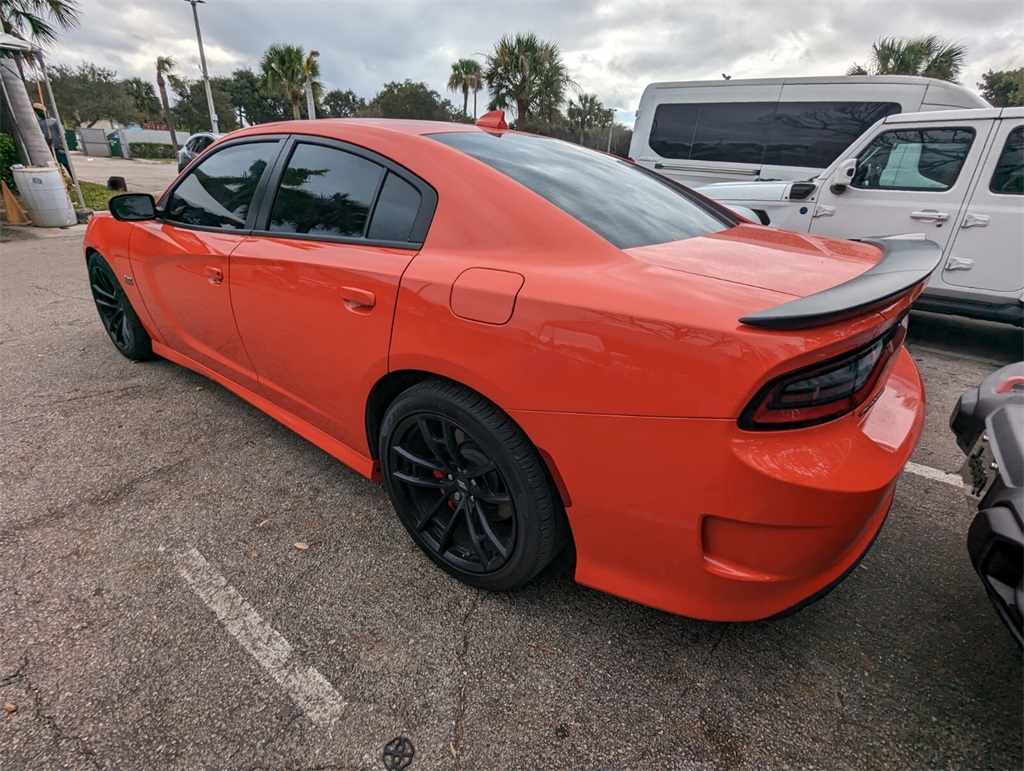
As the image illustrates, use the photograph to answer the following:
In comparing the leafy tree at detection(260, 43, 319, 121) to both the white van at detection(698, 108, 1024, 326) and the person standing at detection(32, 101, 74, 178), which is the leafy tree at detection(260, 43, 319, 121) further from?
the white van at detection(698, 108, 1024, 326)

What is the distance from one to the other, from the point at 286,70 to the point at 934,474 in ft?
120

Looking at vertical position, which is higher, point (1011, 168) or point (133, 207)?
point (1011, 168)

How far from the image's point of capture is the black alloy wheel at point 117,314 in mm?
3445

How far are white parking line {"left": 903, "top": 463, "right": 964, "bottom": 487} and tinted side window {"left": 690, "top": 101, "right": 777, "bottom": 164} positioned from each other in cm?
642

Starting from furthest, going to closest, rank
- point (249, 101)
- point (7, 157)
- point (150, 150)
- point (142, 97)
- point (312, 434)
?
1. point (249, 101)
2. point (142, 97)
3. point (150, 150)
4. point (7, 157)
5. point (312, 434)

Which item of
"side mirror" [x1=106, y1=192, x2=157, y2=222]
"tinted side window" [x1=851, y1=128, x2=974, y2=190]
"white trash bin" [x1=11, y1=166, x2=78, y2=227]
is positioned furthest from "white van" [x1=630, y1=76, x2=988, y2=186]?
"white trash bin" [x1=11, y1=166, x2=78, y2=227]

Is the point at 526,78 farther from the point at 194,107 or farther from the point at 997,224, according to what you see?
the point at 194,107

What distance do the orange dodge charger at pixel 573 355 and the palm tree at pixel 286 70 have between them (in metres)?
34.1

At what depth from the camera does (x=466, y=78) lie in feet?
115

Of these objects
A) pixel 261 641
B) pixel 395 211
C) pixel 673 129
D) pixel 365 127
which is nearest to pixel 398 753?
pixel 261 641

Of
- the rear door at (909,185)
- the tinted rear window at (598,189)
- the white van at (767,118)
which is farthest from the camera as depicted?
the white van at (767,118)

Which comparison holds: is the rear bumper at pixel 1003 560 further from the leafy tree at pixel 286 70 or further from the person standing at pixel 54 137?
the leafy tree at pixel 286 70

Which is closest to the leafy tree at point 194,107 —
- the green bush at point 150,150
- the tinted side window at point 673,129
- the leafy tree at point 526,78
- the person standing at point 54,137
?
the green bush at point 150,150

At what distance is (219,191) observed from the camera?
2.60m
